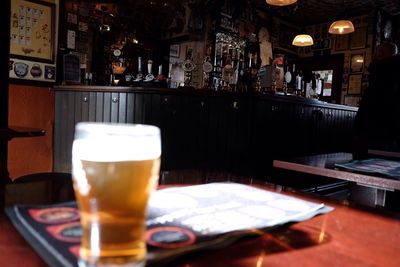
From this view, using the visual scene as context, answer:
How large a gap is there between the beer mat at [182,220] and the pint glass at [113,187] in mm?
66

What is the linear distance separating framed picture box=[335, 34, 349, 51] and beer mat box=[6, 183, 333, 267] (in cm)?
823

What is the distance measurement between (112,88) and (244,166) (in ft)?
5.30

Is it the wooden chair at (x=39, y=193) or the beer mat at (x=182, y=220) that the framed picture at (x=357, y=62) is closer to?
the beer mat at (x=182, y=220)

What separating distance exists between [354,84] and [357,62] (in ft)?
1.63

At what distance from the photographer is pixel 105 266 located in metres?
0.38

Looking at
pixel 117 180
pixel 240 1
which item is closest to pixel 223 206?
pixel 117 180

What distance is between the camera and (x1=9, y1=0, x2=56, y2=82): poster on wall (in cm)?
435

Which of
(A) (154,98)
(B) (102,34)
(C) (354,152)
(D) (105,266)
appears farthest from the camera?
(B) (102,34)

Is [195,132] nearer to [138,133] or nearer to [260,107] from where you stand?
[260,107]

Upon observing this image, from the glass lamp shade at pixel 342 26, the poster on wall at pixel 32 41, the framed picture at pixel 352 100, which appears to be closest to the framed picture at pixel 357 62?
the framed picture at pixel 352 100

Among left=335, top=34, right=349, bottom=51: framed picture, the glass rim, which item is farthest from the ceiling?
the glass rim

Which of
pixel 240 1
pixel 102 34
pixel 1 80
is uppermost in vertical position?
pixel 240 1

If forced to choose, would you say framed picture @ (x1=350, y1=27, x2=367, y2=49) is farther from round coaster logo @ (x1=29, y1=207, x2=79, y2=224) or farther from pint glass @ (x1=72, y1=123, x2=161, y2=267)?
pint glass @ (x1=72, y1=123, x2=161, y2=267)

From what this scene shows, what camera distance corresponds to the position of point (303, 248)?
0.55 meters
